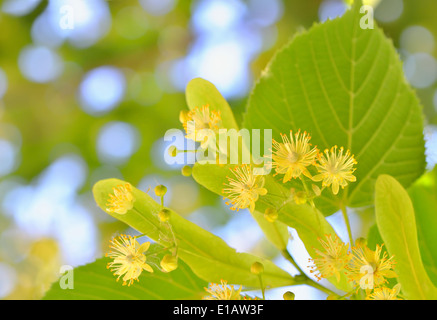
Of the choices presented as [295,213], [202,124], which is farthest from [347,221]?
[202,124]

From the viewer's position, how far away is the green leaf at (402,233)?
0.43 meters

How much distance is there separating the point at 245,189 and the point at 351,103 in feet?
0.64

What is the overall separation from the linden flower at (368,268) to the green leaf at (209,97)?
188 mm

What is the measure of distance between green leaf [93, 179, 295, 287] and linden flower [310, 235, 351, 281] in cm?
7

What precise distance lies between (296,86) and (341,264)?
0.74 ft

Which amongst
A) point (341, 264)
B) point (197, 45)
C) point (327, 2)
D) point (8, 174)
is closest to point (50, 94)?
point (8, 174)

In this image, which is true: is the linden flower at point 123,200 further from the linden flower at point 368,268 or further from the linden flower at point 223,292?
the linden flower at point 368,268

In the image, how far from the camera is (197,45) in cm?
246

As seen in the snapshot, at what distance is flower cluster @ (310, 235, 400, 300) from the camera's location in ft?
1.35

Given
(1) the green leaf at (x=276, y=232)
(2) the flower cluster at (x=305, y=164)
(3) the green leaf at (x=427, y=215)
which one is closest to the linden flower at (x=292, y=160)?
(2) the flower cluster at (x=305, y=164)

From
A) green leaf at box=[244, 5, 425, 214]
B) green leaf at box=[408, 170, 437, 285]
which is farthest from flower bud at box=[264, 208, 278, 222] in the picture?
green leaf at box=[408, 170, 437, 285]

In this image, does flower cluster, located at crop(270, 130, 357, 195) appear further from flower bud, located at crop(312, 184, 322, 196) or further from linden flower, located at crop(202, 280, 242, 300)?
linden flower, located at crop(202, 280, 242, 300)

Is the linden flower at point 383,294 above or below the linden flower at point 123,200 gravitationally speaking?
below

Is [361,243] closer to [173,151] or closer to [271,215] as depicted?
[271,215]
